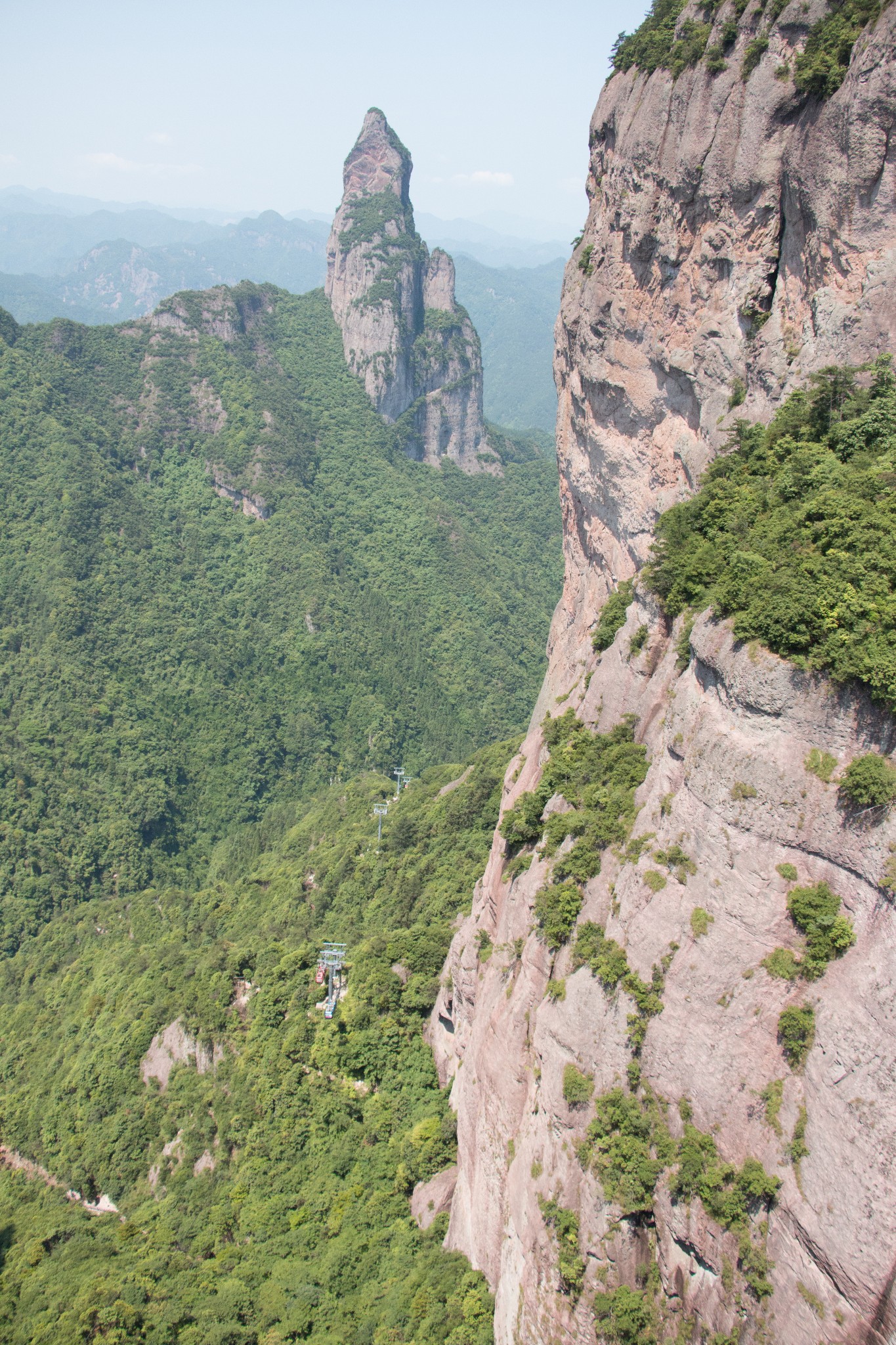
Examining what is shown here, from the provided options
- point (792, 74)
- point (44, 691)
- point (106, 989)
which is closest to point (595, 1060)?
point (792, 74)

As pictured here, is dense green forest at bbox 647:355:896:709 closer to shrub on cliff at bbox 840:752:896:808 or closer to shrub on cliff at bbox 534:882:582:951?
shrub on cliff at bbox 840:752:896:808

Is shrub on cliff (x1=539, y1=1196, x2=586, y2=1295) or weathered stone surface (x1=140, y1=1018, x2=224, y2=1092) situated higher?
shrub on cliff (x1=539, y1=1196, x2=586, y2=1295)

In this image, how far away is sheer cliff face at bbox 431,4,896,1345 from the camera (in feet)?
45.9

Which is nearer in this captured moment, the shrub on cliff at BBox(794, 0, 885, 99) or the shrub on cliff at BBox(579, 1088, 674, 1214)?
Result: the shrub on cliff at BBox(579, 1088, 674, 1214)

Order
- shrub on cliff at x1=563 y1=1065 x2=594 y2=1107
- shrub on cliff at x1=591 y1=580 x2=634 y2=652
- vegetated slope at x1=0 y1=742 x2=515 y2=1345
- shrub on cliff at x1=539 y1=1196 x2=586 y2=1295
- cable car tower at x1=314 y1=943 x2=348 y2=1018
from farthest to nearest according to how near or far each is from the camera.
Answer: cable car tower at x1=314 y1=943 x2=348 y2=1018, vegetated slope at x1=0 y1=742 x2=515 y2=1345, shrub on cliff at x1=591 y1=580 x2=634 y2=652, shrub on cliff at x1=563 y1=1065 x2=594 y2=1107, shrub on cliff at x1=539 y1=1196 x2=586 y2=1295

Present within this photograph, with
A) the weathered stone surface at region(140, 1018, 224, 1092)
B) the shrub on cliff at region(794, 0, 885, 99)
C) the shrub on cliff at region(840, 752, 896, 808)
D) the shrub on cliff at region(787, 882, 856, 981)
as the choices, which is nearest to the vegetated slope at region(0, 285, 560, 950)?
the weathered stone surface at region(140, 1018, 224, 1092)

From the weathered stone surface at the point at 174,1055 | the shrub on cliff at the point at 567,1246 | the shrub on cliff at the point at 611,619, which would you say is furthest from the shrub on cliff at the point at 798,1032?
the weathered stone surface at the point at 174,1055

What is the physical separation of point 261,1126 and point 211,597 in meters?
81.9

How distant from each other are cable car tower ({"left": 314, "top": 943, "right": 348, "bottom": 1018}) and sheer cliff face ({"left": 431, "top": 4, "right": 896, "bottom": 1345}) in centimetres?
846

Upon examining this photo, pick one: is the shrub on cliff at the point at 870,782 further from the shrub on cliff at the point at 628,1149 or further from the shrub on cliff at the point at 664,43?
the shrub on cliff at the point at 664,43

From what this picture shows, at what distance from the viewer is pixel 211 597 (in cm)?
10769

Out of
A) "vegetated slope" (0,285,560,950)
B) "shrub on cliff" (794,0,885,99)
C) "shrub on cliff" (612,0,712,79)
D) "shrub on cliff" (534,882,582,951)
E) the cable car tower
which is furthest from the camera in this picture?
"vegetated slope" (0,285,560,950)

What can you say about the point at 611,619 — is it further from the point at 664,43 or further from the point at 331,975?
the point at 331,975

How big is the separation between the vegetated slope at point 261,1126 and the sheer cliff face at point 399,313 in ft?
316
